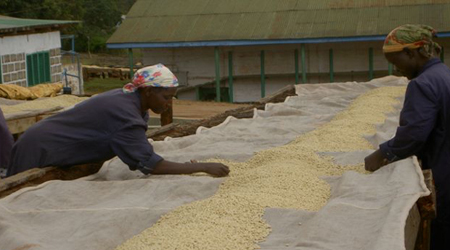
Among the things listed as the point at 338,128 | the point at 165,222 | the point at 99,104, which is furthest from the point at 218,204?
the point at 338,128

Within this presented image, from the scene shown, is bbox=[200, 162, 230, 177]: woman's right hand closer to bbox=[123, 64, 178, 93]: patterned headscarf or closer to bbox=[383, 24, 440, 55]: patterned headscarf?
bbox=[123, 64, 178, 93]: patterned headscarf

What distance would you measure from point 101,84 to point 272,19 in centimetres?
859

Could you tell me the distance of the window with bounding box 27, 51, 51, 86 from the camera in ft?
60.8

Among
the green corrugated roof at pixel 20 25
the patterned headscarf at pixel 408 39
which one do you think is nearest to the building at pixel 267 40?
the green corrugated roof at pixel 20 25

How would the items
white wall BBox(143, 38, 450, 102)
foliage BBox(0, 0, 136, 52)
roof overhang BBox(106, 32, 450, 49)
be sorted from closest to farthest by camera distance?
roof overhang BBox(106, 32, 450, 49)
white wall BBox(143, 38, 450, 102)
foliage BBox(0, 0, 136, 52)

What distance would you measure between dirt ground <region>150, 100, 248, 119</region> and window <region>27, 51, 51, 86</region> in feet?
10.8

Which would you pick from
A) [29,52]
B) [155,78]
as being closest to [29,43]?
[29,52]

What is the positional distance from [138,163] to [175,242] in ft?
4.68

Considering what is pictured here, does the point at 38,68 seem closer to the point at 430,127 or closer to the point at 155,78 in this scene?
the point at 155,78

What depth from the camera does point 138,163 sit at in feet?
13.8

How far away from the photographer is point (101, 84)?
2666 cm

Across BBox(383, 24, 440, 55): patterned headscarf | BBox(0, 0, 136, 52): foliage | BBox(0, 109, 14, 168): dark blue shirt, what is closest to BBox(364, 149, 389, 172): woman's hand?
BBox(383, 24, 440, 55): patterned headscarf

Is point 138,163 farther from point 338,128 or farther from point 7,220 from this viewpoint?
point 338,128

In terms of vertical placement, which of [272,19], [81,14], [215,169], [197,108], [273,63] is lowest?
[197,108]
